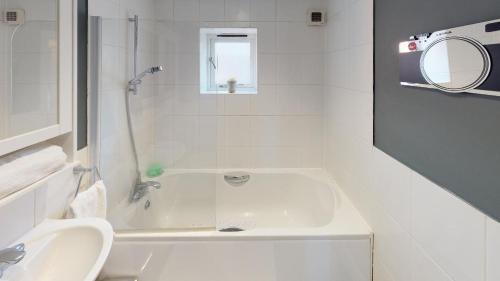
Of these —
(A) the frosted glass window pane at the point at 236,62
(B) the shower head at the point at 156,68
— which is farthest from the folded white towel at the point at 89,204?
(A) the frosted glass window pane at the point at 236,62

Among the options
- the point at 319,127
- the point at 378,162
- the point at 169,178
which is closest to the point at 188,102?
the point at 169,178

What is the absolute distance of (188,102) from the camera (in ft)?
8.87

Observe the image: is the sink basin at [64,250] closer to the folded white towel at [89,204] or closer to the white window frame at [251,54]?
the folded white towel at [89,204]

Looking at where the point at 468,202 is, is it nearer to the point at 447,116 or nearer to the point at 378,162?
the point at 447,116

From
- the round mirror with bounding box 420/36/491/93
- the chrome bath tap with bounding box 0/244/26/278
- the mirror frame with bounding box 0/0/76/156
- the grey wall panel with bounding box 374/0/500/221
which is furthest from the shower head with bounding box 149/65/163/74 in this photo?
the round mirror with bounding box 420/36/491/93

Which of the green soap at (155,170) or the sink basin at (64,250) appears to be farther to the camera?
the green soap at (155,170)

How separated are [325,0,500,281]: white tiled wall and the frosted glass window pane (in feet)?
2.26

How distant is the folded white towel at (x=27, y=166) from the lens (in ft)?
3.48

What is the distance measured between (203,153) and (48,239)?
146 centimetres

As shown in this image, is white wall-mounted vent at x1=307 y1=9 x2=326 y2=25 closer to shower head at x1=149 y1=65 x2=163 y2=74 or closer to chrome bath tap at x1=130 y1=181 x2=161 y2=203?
shower head at x1=149 y1=65 x2=163 y2=74

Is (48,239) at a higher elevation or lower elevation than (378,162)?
lower

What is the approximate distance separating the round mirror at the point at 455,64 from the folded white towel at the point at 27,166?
1.30 metres

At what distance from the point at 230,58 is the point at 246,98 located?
415mm

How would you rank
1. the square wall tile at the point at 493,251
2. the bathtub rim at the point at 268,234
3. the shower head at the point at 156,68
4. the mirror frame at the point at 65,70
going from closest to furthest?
the square wall tile at the point at 493,251
the mirror frame at the point at 65,70
the bathtub rim at the point at 268,234
the shower head at the point at 156,68
